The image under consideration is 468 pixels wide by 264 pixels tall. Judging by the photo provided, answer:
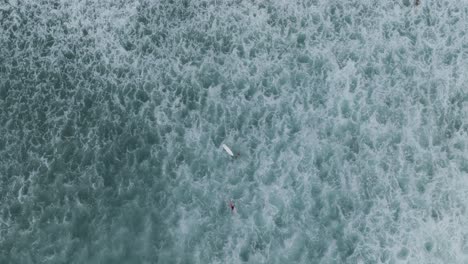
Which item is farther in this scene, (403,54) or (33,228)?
(403,54)

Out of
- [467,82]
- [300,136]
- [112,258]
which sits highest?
[467,82]

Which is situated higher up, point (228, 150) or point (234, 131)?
point (234, 131)

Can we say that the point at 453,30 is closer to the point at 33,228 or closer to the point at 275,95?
the point at 275,95

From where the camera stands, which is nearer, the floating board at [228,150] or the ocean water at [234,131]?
the ocean water at [234,131]

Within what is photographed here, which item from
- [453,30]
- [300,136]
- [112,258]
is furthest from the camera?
[453,30]

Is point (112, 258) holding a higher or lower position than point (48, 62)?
lower

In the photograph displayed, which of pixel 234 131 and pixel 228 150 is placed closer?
pixel 228 150

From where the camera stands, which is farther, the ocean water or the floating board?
the floating board

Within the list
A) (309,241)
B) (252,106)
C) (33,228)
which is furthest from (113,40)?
(309,241)
